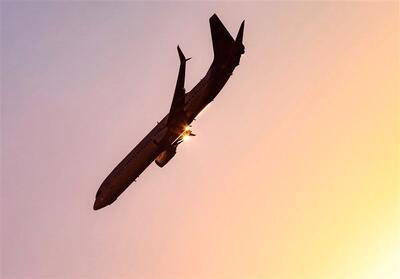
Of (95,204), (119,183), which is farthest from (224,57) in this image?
(95,204)

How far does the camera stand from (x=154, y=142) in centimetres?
3300

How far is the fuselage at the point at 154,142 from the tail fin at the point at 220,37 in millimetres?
1124

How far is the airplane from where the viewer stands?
29.7m

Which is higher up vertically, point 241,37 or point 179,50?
point 241,37

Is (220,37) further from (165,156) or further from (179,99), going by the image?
(165,156)

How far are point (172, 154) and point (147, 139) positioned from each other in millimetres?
2623

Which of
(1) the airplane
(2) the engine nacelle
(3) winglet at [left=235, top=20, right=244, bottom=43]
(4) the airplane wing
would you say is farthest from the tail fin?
(2) the engine nacelle

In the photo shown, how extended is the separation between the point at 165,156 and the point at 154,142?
258 cm

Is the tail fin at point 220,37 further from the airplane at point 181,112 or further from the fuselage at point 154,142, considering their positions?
the fuselage at point 154,142

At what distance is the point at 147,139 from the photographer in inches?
1384

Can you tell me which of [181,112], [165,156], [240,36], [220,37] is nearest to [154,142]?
[165,156]

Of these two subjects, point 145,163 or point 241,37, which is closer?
point 241,37

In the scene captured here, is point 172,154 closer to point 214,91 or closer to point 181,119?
point 181,119

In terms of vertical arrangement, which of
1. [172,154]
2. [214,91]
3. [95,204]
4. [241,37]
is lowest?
[95,204]
